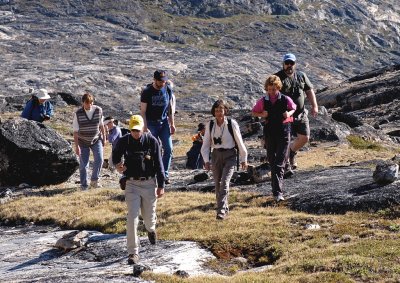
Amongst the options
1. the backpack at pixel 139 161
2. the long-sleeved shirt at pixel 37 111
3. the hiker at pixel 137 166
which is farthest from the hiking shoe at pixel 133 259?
the long-sleeved shirt at pixel 37 111

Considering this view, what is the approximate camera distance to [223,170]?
14133mm

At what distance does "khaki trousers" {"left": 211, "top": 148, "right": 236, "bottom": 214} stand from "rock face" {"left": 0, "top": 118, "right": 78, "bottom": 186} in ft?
26.9

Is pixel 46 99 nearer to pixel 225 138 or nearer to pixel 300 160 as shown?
pixel 225 138

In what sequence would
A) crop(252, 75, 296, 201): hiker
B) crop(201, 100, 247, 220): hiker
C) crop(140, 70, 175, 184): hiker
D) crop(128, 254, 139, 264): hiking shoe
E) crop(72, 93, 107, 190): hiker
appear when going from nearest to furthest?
crop(128, 254, 139, 264): hiking shoe → crop(201, 100, 247, 220): hiker → crop(252, 75, 296, 201): hiker → crop(140, 70, 175, 184): hiker → crop(72, 93, 107, 190): hiker

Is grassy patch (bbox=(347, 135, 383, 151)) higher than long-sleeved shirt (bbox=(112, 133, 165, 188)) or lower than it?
lower

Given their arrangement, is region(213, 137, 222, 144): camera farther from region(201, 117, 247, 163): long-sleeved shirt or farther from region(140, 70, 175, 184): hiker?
region(140, 70, 175, 184): hiker

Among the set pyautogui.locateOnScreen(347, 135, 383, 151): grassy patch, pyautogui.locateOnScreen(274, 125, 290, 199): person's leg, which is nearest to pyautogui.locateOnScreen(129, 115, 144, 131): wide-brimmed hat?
pyautogui.locateOnScreen(274, 125, 290, 199): person's leg

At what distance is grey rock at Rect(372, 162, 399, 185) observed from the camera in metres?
14.9

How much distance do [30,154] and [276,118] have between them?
9.64 metres

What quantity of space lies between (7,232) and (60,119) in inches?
1934

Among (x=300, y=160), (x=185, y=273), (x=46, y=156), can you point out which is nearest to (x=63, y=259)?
(x=185, y=273)

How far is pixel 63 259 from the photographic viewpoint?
1248 cm

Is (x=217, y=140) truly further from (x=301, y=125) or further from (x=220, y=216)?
(x=301, y=125)

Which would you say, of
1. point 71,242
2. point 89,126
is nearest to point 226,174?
point 71,242
